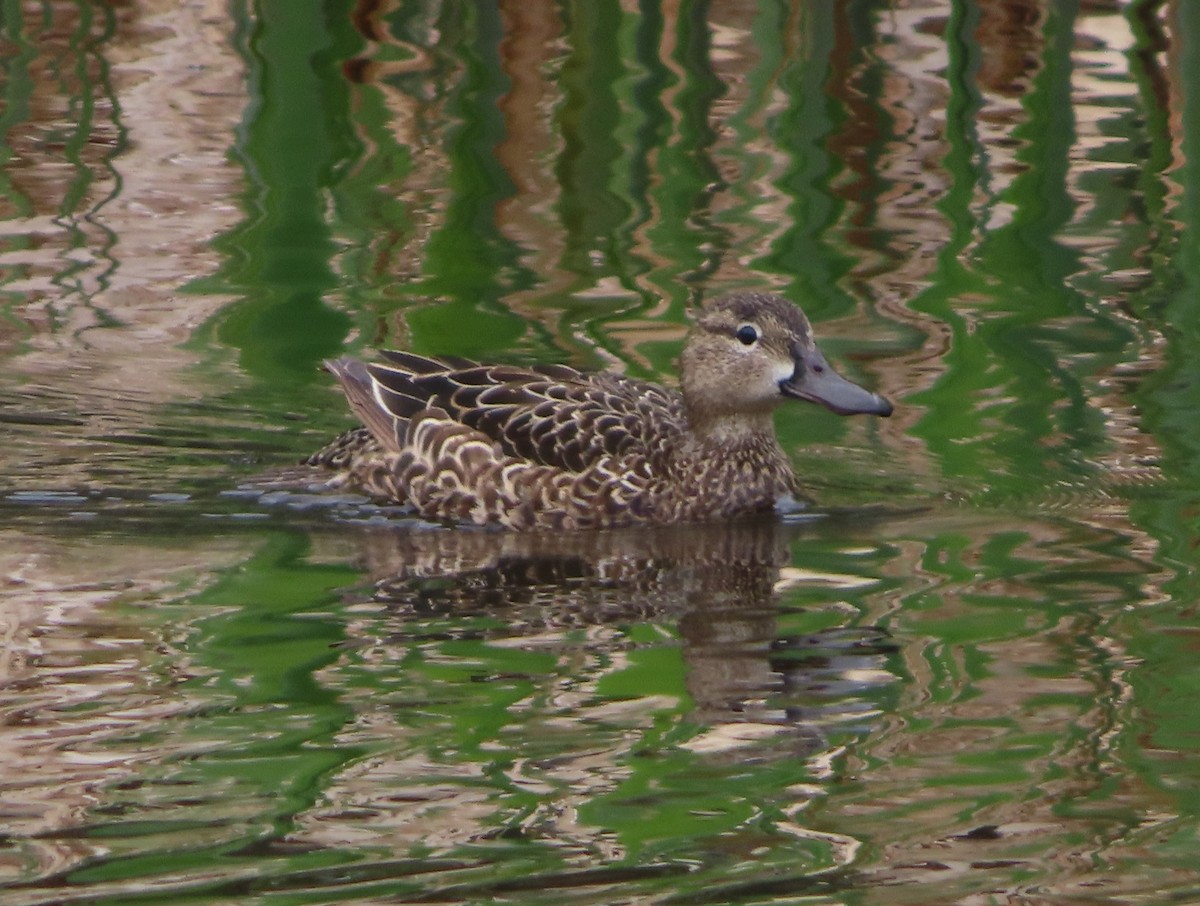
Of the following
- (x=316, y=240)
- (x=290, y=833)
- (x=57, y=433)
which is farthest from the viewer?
(x=316, y=240)

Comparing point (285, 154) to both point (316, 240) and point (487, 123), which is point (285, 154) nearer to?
point (316, 240)

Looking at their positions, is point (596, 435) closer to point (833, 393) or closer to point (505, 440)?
point (505, 440)

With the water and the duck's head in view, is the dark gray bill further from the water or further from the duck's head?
the water

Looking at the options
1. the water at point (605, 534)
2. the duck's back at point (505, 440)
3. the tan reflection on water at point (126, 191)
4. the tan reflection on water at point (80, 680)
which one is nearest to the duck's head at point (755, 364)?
the duck's back at point (505, 440)

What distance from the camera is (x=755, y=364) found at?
8125 millimetres

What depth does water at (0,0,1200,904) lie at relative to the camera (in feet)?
16.3

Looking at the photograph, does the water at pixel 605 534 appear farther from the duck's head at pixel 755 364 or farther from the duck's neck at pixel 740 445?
the duck's head at pixel 755 364

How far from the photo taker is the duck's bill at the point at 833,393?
7.66 m

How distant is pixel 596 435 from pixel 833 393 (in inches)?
33.5

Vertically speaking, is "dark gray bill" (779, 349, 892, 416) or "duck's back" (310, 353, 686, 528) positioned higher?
"dark gray bill" (779, 349, 892, 416)

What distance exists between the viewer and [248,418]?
29.1ft

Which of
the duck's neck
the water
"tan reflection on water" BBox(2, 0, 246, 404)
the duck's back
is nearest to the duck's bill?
the duck's neck

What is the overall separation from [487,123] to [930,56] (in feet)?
7.29

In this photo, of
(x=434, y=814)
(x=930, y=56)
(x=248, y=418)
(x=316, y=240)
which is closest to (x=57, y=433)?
(x=248, y=418)
